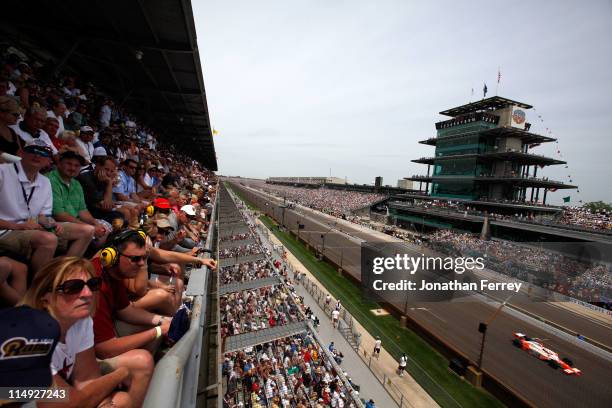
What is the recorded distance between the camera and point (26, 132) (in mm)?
4336

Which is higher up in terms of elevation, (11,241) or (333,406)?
(11,241)

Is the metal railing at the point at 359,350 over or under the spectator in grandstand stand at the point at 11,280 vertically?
under

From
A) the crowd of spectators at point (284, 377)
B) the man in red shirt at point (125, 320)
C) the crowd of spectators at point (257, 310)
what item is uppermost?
the man in red shirt at point (125, 320)

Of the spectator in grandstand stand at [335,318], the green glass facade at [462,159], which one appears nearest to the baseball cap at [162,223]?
the spectator in grandstand stand at [335,318]

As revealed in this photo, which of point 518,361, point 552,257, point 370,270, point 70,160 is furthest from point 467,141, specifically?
point 70,160

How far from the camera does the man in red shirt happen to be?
6.95ft

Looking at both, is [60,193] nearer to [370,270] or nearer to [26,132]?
[26,132]

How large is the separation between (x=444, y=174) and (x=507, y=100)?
51.7ft

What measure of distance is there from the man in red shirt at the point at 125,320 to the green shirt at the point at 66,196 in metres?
1.77

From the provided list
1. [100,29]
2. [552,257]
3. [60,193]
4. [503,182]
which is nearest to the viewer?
[60,193]

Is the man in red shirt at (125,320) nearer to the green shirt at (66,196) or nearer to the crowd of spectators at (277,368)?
the green shirt at (66,196)

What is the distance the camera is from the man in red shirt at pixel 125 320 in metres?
2.12

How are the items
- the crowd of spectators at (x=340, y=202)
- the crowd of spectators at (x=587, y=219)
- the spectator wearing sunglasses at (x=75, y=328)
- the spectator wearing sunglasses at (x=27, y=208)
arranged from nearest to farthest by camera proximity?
the spectator wearing sunglasses at (x=75, y=328) < the spectator wearing sunglasses at (x=27, y=208) < the crowd of spectators at (x=587, y=219) < the crowd of spectators at (x=340, y=202)

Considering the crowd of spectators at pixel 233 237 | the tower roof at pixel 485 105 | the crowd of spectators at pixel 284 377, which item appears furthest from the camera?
the tower roof at pixel 485 105
